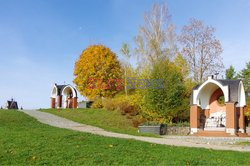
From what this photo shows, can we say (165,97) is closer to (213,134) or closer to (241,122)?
(213,134)

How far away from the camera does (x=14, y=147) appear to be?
8.81 meters

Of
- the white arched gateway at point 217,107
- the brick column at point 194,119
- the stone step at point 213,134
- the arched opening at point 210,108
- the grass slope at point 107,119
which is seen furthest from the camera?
the arched opening at point 210,108

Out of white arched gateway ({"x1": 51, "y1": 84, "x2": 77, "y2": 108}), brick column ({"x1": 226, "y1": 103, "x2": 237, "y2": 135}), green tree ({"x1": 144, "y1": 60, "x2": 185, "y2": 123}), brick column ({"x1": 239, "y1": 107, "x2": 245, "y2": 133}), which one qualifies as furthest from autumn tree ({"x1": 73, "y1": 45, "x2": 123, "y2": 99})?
brick column ({"x1": 226, "y1": 103, "x2": 237, "y2": 135})

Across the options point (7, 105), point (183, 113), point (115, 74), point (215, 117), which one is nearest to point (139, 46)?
point (115, 74)

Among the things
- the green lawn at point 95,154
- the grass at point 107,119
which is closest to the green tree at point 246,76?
the grass at point 107,119

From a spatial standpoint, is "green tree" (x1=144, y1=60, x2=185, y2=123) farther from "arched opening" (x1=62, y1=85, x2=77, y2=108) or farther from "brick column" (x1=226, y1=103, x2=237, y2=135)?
"arched opening" (x1=62, y1=85, x2=77, y2=108)

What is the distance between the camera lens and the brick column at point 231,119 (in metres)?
19.5

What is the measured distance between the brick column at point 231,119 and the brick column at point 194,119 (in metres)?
2.05

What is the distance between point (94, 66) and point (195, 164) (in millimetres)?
28314

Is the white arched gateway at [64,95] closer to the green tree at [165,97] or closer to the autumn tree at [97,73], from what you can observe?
the autumn tree at [97,73]

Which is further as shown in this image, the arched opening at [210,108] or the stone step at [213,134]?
the arched opening at [210,108]

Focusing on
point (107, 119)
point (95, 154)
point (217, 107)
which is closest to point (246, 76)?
point (217, 107)

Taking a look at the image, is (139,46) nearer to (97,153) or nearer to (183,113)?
(183,113)

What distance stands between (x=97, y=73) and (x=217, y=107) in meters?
15.9
